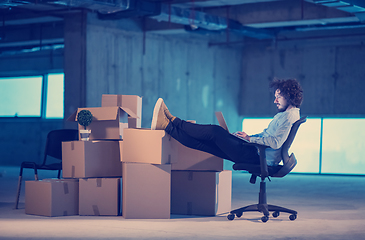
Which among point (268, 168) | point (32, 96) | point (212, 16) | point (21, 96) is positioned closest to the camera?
point (268, 168)

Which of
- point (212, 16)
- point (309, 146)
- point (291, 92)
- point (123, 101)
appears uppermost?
point (212, 16)

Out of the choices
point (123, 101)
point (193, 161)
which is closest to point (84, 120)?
point (123, 101)

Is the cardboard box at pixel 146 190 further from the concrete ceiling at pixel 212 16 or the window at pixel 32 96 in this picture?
the window at pixel 32 96

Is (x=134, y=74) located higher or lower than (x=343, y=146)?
higher

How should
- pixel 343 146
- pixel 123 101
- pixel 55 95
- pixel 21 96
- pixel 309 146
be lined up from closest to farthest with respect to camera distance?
pixel 123 101, pixel 343 146, pixel 309 146, pixel 55 95, pixel 21 96

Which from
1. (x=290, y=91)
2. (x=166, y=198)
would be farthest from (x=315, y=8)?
(x=166, y=198)

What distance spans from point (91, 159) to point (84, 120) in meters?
0.36

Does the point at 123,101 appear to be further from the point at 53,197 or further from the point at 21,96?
the point at 21,96

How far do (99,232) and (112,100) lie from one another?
5.21 ft

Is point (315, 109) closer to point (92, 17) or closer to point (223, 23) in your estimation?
point (223, 23)

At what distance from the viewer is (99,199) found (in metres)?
4.32

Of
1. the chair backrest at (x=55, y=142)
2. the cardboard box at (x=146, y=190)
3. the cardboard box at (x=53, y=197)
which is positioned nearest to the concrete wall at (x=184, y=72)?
the chair backrest at (x=55, y=142)

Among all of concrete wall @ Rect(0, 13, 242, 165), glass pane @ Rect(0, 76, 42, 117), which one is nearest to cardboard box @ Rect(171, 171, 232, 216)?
concrete wall @ Rect(0, 13, 242, 165)

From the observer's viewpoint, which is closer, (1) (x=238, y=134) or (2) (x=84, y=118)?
(1) (x=238, y=134)
